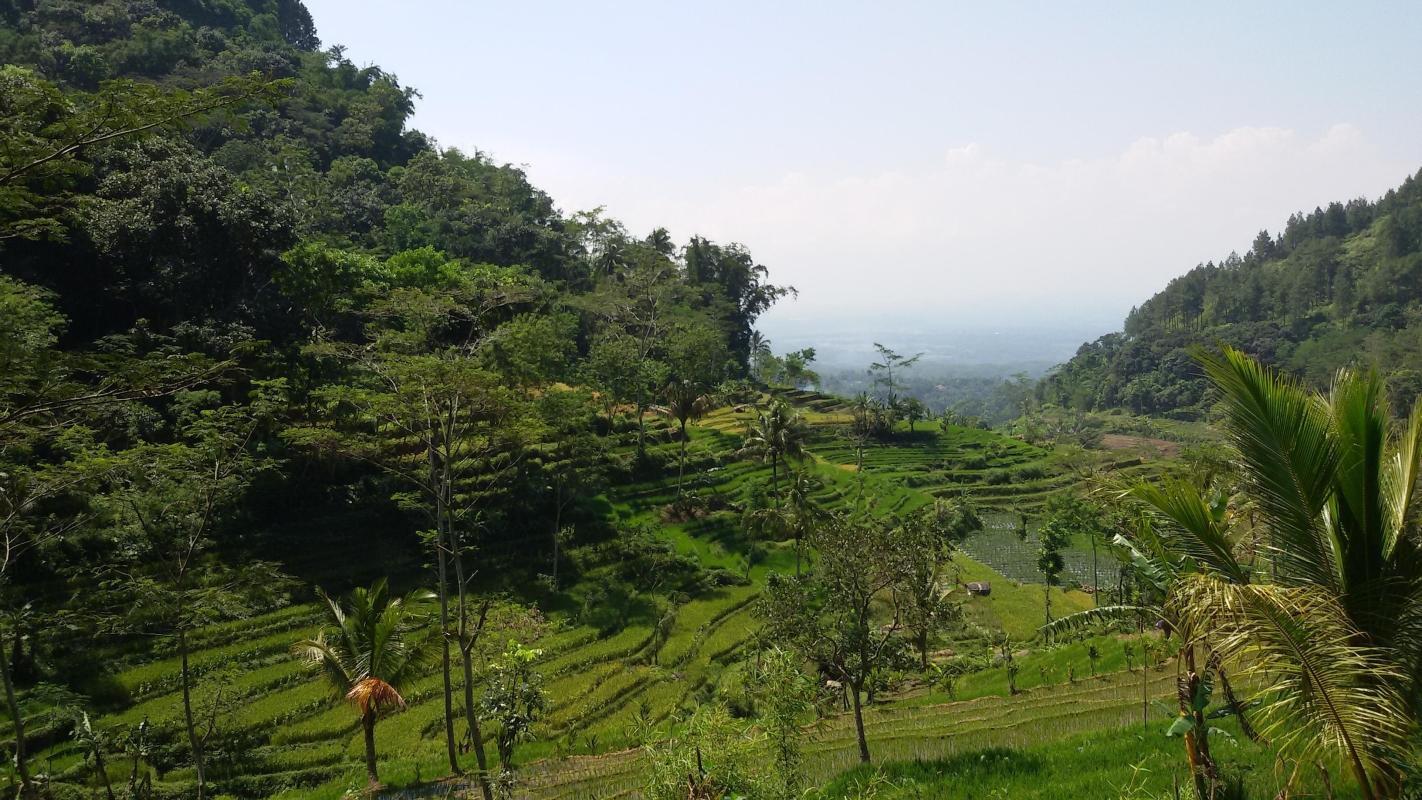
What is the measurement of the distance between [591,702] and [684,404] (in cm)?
2053

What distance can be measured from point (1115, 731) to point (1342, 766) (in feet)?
26.8

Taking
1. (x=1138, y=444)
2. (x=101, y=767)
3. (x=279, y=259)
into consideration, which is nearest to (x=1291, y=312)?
(x=1138, y=444)

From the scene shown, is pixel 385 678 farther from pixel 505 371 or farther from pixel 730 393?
pixel 730 393

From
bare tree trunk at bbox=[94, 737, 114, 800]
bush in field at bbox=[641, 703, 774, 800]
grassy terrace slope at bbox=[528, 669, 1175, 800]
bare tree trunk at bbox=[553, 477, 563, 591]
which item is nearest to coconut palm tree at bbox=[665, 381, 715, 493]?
bare tree trunk at bbox=[553, 477, 563, 591]

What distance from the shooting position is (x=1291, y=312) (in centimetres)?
11988

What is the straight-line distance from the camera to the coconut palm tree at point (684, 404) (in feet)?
132

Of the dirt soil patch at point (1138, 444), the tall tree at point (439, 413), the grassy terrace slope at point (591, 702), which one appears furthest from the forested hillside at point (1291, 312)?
the tall tree at point (439, 413)

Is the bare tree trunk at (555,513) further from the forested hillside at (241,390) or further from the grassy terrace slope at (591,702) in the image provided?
the grassy terrace slope at (591,702)

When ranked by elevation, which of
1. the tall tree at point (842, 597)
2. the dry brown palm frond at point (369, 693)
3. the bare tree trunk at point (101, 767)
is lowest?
the bare tree trunk at point (101, 767)

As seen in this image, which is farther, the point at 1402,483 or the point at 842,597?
the point at 842,597

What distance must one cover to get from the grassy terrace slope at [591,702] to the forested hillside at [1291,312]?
7689 centimetres

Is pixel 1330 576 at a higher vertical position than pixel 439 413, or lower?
lower

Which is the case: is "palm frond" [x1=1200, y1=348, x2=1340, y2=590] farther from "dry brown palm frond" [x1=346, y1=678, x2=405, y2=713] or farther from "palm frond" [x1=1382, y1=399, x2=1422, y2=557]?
"dry brown palm frond" [x1=346, y1=678, x2=405, y2=713]

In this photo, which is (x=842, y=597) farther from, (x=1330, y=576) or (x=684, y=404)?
(x=684, y=404)
